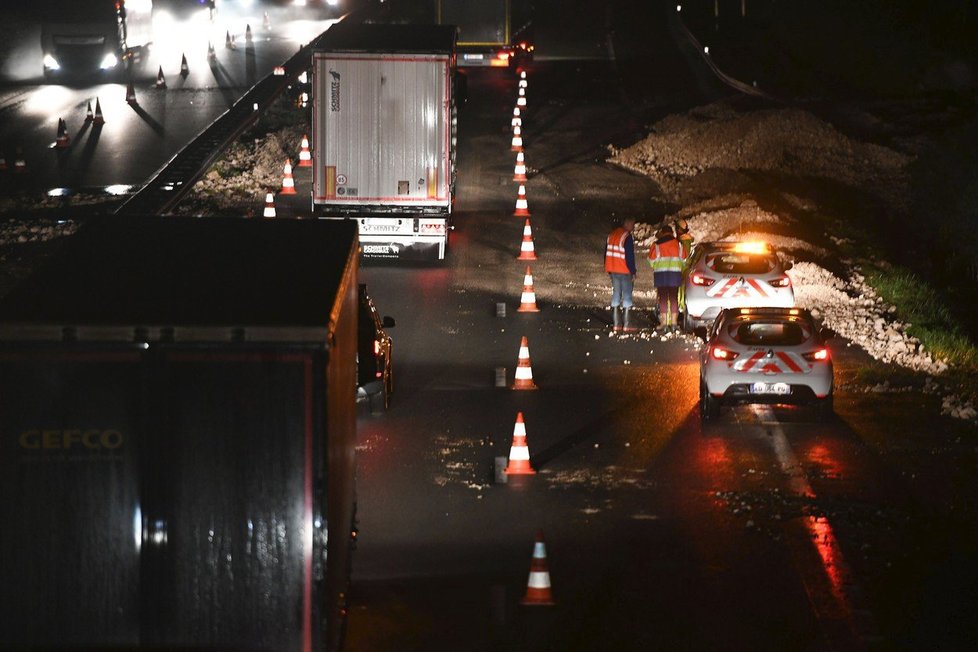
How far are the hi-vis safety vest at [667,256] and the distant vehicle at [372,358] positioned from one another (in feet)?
19.1

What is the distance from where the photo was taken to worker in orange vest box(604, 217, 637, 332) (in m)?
22.5

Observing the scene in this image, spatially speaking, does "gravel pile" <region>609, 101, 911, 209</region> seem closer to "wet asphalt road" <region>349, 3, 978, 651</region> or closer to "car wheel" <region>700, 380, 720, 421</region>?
"wet asphalt road" <region>349, 3, 978, 651</region>

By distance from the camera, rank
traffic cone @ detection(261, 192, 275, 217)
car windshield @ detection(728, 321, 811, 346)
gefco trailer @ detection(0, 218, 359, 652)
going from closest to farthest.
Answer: gefco trailer @ detection(0, 218, 359, 652), car windshield @ detection(728, 321, 811, 346), traffic cone @ detection(261, 192, 275, 217)

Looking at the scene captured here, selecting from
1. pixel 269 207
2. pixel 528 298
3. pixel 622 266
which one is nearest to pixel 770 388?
pixel 622 266

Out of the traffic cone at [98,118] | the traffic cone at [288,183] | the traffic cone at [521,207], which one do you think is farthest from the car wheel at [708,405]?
Answer: the traffic cone at [98,118]

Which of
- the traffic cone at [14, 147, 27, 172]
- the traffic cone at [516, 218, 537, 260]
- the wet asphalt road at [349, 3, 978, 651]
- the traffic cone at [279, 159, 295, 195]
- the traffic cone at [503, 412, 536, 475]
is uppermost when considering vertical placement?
the traffic cone at [14, 147, 27, 172]

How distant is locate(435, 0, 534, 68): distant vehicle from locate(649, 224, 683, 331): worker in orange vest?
85.1 ft

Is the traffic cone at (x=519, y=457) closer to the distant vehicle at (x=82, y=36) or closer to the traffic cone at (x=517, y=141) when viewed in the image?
the traffic cone at (x=517, y=141)

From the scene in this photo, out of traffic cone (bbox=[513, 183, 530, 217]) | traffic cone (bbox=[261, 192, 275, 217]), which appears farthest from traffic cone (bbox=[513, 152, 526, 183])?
traffic cone (bbox=[261, 192, 275, 217])

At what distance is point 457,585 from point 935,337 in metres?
12.1

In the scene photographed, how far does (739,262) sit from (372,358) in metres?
7.27

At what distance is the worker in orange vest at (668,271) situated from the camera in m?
22.6

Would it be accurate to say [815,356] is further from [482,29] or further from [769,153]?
[482,29]

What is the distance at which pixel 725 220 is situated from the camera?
96.7 feet
